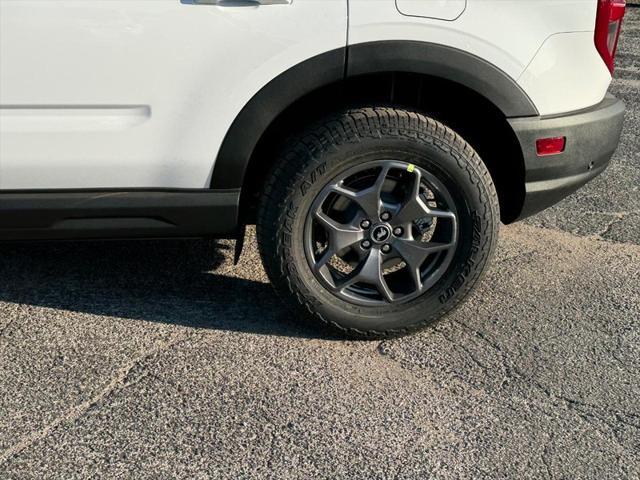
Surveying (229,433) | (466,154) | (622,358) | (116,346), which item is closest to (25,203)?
(116,346)

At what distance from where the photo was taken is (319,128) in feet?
10.0

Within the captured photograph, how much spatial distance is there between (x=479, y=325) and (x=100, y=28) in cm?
180

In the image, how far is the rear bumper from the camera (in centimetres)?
309

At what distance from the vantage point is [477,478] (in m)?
2.62

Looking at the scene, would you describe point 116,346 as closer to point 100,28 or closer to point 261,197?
point 261,197

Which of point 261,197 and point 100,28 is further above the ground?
point 100,28

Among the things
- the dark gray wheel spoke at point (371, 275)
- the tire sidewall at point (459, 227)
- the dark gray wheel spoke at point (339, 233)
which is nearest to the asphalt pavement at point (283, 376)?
the tire sidewall at point (459, 227)

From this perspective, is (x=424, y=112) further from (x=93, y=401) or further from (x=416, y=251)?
(x=93, y=401)

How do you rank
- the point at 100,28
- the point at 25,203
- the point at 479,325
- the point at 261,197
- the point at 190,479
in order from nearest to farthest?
the point at 190,479 → the point at 100,28 → the point at 25,203 → the point at 261,197 → the point at 479,325

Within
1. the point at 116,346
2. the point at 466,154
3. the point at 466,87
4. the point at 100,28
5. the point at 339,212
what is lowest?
the point at 116,346

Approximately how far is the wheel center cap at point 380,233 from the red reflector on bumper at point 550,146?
604mm

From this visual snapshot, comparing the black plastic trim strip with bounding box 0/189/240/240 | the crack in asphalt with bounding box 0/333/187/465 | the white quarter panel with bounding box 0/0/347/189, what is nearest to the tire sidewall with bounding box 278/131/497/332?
the black plastic trim strip with bounding box 0/189/240/240

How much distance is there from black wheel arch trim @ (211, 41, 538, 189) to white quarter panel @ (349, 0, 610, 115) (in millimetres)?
30

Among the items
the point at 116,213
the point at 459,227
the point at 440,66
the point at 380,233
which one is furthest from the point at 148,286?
the point at 440,66
